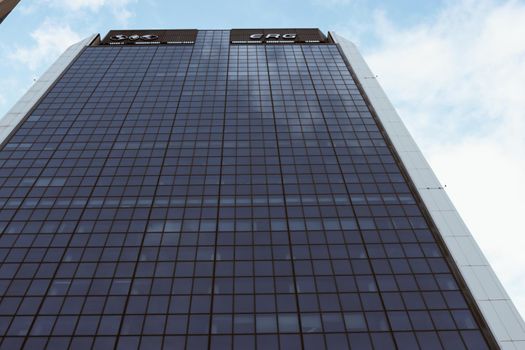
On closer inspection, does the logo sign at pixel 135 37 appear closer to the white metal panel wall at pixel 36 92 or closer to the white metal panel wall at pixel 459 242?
the white metal panel wall at pixel 36 92

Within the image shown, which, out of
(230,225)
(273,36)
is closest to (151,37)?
(273,36)

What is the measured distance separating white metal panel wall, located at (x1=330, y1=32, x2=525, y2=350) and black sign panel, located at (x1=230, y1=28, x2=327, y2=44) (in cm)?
3521

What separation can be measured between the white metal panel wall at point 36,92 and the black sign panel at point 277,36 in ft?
110

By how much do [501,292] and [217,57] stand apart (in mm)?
65571

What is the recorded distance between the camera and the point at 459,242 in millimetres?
42531

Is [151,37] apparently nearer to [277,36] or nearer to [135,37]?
[135,37]

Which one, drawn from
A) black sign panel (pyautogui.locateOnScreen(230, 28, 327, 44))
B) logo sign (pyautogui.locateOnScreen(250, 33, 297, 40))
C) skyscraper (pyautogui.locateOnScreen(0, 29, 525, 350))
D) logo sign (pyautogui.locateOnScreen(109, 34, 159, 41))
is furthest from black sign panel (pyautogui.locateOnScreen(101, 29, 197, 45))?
skyscraper (pyautogui.locateOnScreen(0, 29, 525, 350))

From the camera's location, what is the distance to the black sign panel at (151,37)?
93.9m

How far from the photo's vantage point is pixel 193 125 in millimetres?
62469

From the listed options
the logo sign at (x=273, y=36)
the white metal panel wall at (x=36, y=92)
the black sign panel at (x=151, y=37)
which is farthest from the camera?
the logo sign at (x=273, y=36)

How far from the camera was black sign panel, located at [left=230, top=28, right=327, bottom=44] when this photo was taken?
94375 mm

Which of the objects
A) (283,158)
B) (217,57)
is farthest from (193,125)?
(217,57)

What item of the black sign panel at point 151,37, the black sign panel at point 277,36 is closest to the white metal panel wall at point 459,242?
the black sign panel at point 277,36

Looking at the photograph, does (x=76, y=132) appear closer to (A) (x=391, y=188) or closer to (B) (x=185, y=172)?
(B) (x=185, y=172)
